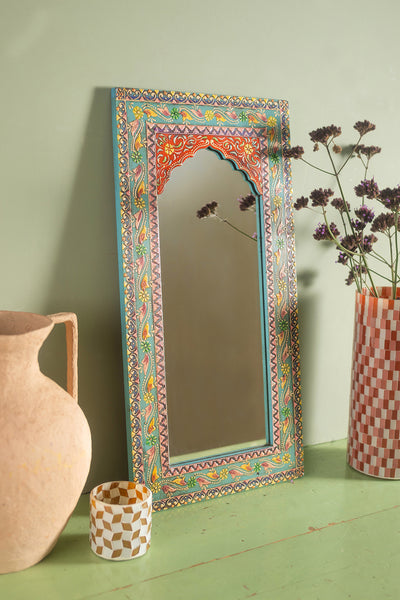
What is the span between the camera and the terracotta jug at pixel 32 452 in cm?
93

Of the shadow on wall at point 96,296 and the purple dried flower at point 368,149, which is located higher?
the purple dried flower at point 368,149

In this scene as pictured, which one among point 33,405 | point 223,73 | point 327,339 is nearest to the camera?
point 33,405

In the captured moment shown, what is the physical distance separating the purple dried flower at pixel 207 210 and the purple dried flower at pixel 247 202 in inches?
2.7

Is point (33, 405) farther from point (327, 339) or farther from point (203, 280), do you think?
point (327, 339)

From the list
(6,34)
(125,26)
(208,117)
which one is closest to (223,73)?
(208,117)

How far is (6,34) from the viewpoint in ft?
3.74

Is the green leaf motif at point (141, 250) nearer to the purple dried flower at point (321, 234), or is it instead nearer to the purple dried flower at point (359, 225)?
the purple dried flower at point (321, 234)

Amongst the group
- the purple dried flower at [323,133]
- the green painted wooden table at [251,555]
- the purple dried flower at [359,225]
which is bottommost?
the green painted wooden table at [251,555]

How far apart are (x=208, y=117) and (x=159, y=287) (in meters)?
0.39

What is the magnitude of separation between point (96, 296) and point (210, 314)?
0.25m

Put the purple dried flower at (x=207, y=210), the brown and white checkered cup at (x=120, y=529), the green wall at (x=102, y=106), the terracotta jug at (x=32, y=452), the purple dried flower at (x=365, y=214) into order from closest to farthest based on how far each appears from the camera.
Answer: the terracotta jug at (x=32, y=452) → the brown and white checkered cup at (x=120, y=529) → the green wall at (x=102, y=106) → the purple dried flower at (x=207, y=210) → the purple dried flower at (x=365, y=214)

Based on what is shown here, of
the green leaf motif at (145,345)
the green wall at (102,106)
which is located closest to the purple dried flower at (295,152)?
the green wall at (102,106)

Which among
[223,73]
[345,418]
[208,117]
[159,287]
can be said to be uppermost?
[223,73]

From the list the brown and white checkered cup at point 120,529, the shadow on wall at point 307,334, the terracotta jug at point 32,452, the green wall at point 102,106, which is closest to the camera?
the terracotta jug at point 32,452
